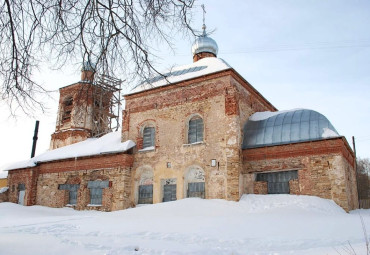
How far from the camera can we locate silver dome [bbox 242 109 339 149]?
44.7 ft

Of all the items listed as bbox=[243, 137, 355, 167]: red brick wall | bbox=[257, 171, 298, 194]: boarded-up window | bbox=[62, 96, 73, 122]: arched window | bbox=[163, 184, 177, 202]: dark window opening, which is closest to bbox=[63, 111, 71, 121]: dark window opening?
bbox=[62, 96, 73, 122]: arched window

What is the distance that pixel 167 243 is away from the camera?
6.93 metres

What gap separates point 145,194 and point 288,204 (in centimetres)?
709

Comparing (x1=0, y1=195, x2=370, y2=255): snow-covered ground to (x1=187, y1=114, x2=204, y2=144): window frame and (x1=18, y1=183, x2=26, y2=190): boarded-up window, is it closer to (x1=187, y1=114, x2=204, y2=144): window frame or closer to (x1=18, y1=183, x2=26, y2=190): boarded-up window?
(x1=187, y1=114, x2=204, y2=144): window frame

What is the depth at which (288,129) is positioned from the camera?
46.9ft

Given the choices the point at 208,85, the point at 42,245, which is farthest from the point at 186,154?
the point at 42,245

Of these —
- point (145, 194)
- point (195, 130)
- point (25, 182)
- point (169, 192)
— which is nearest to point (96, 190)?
point (145, 194)

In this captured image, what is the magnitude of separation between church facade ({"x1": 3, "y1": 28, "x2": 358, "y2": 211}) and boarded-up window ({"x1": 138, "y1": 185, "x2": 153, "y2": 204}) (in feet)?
0.16

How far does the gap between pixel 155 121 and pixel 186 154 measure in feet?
9.01

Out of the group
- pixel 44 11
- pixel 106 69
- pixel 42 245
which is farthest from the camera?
pixel 42 245

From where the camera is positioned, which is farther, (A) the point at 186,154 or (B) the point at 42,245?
(A) the point at 186,154

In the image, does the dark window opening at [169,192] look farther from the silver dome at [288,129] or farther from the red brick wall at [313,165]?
the silver dome at [288,129]

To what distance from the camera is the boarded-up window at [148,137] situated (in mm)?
16750

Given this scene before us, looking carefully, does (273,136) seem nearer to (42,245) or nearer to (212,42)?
(212,42)
